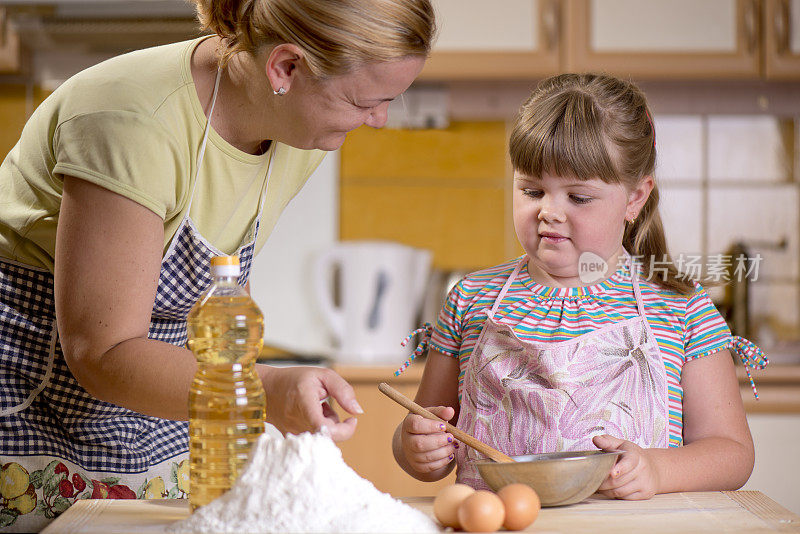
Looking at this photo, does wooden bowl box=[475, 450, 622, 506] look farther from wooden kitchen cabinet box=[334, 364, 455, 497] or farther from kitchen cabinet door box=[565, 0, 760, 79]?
kitchen cabinet door box=[565, 0, 760, 79]

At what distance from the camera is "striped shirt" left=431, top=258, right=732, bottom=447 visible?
1.20 meters

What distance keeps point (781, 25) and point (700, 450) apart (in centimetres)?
186

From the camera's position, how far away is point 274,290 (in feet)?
9.07

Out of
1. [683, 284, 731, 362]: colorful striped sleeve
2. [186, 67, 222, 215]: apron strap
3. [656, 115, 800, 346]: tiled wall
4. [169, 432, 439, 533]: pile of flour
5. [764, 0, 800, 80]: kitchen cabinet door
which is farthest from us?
[656, 115, 800, 346]: tiled wall

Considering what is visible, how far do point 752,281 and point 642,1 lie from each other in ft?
2.96

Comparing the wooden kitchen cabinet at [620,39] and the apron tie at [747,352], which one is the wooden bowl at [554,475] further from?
the wooden kitchen cabinet at [620,39]

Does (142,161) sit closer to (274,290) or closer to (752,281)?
(274,290)

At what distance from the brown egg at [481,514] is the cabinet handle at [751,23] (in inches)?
85.7

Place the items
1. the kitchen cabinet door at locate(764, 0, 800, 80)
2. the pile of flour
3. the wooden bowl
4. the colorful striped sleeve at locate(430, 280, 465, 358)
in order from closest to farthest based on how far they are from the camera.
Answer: the pile of flour, the wooden bowl, the colorful striped sleeve at locate(430, 280, 465, 358), the kitchen cabinet door at locate(764, 0, 800, 80)

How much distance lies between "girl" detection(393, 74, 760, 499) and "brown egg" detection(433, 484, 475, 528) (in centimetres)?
27

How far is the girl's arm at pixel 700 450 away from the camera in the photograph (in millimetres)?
942

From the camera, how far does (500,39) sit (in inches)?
101

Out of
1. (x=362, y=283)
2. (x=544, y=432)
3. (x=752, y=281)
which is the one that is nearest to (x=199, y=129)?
(x=544, y=432)

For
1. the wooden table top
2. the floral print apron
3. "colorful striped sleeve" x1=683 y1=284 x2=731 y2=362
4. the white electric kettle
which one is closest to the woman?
the wooden table top
